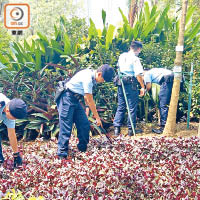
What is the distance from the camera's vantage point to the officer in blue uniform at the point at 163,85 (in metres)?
6.19

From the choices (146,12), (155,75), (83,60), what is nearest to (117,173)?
(155,75)

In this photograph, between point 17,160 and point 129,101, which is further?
point 129,101

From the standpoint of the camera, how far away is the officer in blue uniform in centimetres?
619

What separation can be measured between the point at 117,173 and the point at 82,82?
1.47 meters

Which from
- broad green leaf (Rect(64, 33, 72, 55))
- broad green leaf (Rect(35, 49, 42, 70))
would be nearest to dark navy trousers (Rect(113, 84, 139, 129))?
broad green leaf (Rect(64, 33, 72, 55))

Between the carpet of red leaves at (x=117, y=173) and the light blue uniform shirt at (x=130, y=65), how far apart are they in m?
1.42

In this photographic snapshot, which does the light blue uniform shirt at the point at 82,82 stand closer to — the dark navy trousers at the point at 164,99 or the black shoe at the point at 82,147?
the black shoe at the point at 82,147

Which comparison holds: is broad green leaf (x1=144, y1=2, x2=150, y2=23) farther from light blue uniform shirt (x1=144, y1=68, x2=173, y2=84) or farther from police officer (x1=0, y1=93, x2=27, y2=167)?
police officer (x1=0, y1=93, x2=27, y2=167)

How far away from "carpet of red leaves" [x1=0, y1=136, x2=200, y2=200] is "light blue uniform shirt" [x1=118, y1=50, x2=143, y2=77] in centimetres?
142

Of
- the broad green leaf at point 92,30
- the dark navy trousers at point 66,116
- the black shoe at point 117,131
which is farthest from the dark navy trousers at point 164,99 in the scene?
the dark navy trousers at point 66,116

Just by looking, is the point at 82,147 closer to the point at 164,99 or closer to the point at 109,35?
the point at 164,99

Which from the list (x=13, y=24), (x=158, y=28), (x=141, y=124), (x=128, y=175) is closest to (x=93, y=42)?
(x=158, y=28)

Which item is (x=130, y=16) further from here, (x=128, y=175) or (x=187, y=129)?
(x=128, y=175)

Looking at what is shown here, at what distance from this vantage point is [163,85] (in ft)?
20.6
